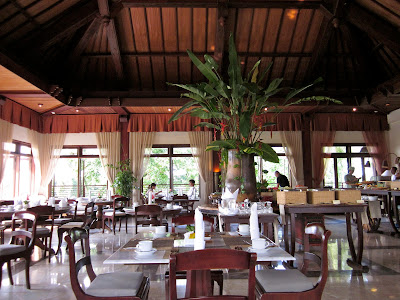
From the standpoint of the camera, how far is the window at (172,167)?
11.5 meters

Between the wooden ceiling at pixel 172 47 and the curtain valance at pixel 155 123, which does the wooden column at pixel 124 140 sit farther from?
the wooden ceiling at pixel 172 47

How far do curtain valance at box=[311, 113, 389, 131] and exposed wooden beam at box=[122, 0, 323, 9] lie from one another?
461 cm

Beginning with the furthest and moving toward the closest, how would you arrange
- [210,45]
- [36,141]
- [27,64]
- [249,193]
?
[36,141]
[210,45]
[27,64]
[249,193]

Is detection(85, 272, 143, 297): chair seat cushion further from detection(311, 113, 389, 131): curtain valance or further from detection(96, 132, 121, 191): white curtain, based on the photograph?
detection(311, 113, 389, 131): curtain valance

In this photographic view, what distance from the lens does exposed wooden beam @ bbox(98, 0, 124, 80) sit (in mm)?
7008

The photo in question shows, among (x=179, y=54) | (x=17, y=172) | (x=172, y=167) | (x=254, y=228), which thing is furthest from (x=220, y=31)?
(x=17, y=172)

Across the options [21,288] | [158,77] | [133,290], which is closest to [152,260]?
[133,290]

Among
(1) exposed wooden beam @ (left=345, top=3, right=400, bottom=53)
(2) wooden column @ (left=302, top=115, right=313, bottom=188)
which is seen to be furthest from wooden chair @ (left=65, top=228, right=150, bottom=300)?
(2) wooden column @ (left=302, top=115, right=313, bottom=188)

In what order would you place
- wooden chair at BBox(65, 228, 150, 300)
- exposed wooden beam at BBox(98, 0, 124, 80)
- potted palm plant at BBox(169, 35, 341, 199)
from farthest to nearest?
exposed wooden beam at BBox(98, 0, 124, 80)
potted palm plant at BBox(169, 35, 341, 199)
wooden chair at BBox(65, 228, 150, 300)

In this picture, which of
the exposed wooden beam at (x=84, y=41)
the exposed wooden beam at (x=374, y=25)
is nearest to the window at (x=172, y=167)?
the exposed wooden beam at (x=84, y=41)

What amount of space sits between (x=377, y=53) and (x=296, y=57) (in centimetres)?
216

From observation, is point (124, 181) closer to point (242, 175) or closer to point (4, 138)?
point (4, 138)

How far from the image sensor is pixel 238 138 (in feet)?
14.3

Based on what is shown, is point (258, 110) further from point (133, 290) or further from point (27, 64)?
point (27, 64)
